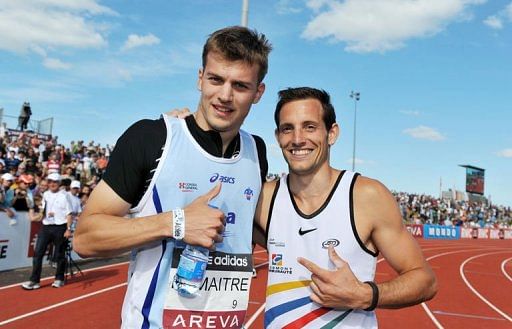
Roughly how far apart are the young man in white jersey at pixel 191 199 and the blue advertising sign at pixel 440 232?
33.1m

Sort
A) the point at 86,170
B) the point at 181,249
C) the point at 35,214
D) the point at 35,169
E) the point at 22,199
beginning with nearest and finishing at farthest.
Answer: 1. the point at 181,249
2. the point at 35,214
3. the point at 22,199
4. the point at 35,169
5. the point at 86,170

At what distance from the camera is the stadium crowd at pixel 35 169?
10.8 meters

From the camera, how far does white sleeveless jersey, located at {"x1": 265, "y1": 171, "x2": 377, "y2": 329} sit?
2.33m

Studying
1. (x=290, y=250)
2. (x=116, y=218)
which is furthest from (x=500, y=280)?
(x=116, y=218)

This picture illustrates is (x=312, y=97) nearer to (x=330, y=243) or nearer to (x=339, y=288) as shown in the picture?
(x=330, y=243)

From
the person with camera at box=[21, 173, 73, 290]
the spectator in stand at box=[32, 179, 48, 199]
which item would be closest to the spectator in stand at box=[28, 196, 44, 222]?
the spectator in stand at box=[32, 179, 48, 199]

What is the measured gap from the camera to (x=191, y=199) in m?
2.07

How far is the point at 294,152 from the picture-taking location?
2531 millimetres

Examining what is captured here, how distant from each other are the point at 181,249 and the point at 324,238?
2.58ft

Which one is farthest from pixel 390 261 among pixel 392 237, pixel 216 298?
pixel 216 298

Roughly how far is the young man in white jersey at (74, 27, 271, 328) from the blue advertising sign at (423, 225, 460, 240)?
109 feet

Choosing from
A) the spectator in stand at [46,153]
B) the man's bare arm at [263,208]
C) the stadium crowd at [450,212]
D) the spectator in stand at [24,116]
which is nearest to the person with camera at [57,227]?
the man's bare arm at [263,208]

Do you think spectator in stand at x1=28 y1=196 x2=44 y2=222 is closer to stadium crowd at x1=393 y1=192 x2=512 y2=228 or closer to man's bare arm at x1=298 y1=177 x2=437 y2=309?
man's bare arm at x1=298 y1=177 x2=437 y2=309

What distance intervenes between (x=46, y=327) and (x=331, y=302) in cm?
568
